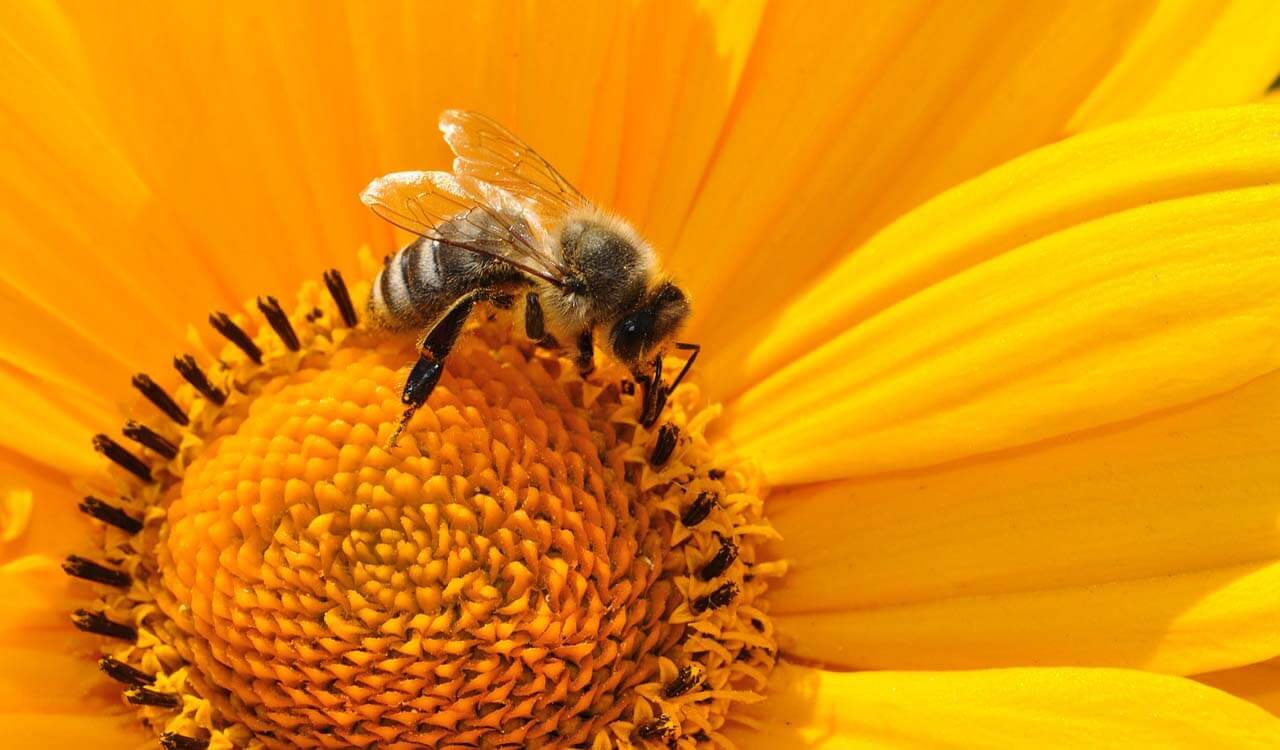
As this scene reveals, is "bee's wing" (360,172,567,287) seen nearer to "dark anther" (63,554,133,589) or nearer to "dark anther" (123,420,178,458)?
"dark anther" (123,420,178,458)

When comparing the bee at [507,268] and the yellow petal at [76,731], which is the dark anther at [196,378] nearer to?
the bee at [507,268]

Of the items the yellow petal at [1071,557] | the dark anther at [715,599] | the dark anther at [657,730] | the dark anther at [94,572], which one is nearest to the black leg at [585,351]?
the dark anther at [715,599]

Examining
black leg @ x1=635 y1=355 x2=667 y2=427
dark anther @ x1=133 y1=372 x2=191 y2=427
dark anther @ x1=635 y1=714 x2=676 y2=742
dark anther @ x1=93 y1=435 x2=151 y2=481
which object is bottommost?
dark anther @ x1=635 y1=714 x2=676 y2=742

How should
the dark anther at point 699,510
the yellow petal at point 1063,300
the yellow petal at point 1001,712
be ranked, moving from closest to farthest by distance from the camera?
the yellow petal at point 1001,712 < the yellow petal at point 1063,300 < the dark anther at point 699,510

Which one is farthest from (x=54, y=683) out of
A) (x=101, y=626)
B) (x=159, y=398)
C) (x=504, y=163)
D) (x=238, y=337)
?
(x=504, y=163)

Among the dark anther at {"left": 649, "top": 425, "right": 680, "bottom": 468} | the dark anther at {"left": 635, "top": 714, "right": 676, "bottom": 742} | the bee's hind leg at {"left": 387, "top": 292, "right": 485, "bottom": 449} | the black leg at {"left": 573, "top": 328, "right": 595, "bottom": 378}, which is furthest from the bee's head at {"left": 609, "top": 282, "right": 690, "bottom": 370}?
the dark anther at {"left": 635, "top": 714, "right": 676, "bottom": 742}

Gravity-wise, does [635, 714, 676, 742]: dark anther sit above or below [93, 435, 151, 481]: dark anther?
below
